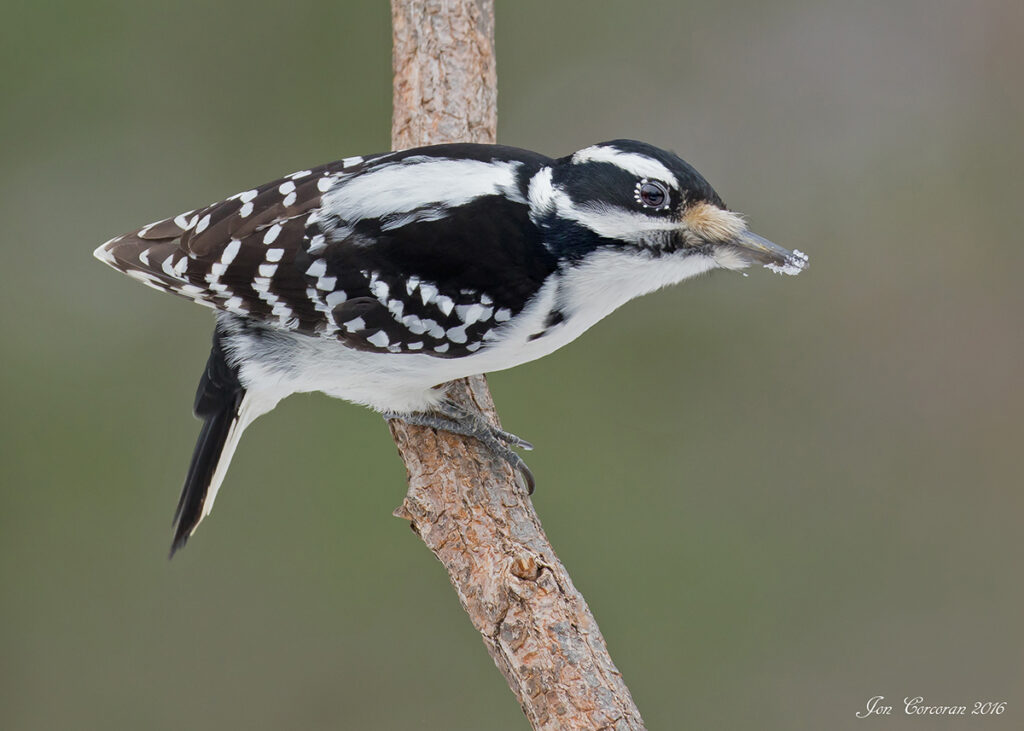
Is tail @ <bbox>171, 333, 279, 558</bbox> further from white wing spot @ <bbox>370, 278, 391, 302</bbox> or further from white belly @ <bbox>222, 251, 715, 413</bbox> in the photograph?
white wing spot @ <bbox>370, 278, 391, 302</bbox>

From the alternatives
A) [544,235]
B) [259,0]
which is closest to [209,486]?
[544,235]

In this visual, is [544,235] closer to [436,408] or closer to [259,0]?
[436,408]

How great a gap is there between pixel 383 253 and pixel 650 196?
517 mm

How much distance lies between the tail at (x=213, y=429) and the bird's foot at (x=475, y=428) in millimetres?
320

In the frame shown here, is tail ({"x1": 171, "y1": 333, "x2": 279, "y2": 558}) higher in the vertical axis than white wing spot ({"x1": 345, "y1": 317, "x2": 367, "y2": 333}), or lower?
lower

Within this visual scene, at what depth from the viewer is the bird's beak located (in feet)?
6.69

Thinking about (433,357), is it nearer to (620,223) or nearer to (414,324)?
(414,324)

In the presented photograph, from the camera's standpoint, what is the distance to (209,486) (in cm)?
254

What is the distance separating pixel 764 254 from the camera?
6.73 feet

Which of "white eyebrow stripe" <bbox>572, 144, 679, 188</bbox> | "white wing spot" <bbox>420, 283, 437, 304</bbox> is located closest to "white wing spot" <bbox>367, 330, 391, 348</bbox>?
"white wing spot" <bbox>420, 283, 437, 304</bbox>

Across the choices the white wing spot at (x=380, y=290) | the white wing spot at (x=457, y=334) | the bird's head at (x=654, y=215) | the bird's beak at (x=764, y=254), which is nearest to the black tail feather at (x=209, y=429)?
the white wing spot at (x=380, y=290)

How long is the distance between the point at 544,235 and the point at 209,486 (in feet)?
3.21

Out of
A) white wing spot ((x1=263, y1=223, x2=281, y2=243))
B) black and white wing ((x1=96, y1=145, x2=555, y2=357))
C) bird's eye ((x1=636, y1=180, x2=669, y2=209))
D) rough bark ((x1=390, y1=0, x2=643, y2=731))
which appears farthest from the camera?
white wing spot ((x1=263, y1=223, x2=281, y2=243))

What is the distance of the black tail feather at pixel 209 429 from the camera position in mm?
2436
